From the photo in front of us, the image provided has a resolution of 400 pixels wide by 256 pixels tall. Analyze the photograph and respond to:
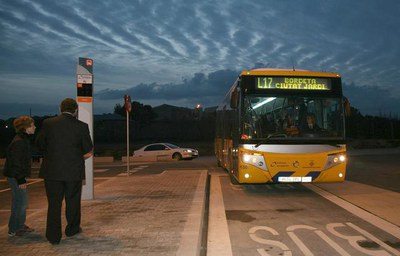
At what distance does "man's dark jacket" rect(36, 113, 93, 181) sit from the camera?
5.85 meters

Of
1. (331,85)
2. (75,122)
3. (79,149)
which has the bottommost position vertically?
(79,149)

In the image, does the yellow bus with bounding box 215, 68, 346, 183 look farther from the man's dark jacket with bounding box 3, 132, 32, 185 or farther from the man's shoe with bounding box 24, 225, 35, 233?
the man's dark jacket with bounding box 3, 132, 32, 185

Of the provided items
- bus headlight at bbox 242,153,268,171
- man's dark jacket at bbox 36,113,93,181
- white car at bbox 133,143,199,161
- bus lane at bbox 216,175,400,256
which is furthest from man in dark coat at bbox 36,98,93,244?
white car at bbox 133,143,199,161

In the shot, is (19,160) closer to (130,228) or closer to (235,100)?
(130,228)

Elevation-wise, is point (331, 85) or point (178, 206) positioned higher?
point (331, 85)

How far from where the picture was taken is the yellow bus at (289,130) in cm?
1090

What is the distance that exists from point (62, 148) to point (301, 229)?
4.25m

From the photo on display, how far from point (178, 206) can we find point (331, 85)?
214 inches

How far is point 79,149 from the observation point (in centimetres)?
605

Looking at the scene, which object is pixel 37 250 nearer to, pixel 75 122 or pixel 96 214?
pixel 75 122

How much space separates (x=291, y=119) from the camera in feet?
36.0

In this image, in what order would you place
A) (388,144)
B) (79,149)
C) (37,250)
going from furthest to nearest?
1. (388,144)
2. (79,149)
3. (37,250)

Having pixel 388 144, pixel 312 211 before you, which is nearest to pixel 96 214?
pixel 312 211

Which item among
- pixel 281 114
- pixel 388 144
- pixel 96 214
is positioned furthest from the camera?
pixel 388 144
